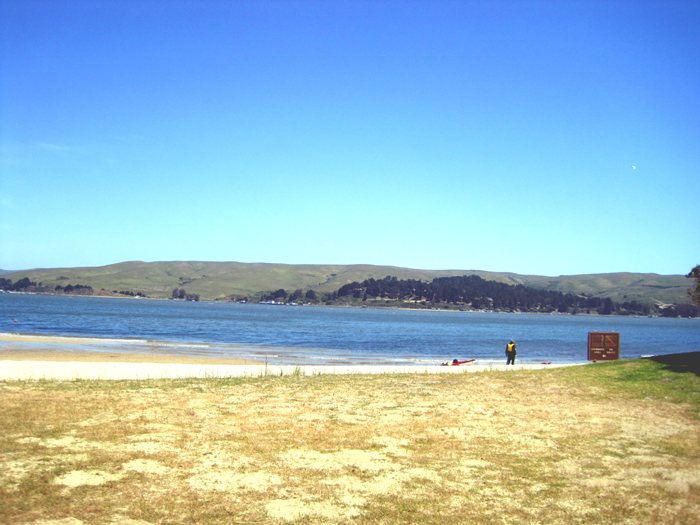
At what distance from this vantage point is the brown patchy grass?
7.27m

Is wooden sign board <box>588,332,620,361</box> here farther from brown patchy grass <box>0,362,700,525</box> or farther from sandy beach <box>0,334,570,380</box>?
brown patchy grass <box>0,362,700,525</box>

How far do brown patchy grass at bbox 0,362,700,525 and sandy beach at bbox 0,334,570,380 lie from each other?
5.76 metres

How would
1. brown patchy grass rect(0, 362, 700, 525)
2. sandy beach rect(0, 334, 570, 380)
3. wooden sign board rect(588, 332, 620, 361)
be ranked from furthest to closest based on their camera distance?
wooden sign board rect(588, 332, 620, 361), sandy beach rect(0, 334, 570, 380), brown patchy grass rect(0, 362, 700, 525)

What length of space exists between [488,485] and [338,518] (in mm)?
2625

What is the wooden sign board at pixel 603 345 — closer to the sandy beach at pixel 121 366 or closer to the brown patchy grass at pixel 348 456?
the sandy beach at pixel 121 366

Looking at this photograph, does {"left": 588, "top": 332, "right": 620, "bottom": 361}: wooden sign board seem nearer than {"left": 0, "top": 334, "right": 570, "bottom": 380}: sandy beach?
No

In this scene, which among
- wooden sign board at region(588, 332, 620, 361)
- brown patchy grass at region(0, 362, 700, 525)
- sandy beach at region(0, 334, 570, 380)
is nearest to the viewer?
brown patchy grass at region(0, 362, 700, 525)

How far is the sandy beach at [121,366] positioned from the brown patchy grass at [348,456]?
5762mm

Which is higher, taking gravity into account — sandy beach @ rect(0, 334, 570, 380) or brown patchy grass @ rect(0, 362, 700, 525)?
brown patchy grass @ rect(0, 362, 700, 525)

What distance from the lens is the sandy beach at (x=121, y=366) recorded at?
22.1 m

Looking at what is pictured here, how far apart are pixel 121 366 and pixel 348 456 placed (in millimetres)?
19559

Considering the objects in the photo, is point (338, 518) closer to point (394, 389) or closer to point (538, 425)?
point (538, 425)

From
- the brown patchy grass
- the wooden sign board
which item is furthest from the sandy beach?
the brown patchy grass

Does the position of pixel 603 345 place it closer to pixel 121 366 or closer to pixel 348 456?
pixel 348 456
